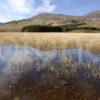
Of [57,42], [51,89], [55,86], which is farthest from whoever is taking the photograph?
[57,42]

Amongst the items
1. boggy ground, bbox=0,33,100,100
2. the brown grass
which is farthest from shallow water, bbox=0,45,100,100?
the brown grass

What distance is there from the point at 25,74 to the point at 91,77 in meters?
4.28

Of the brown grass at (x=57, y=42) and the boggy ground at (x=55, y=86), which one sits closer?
the boggy ground at (x=55, y=86)

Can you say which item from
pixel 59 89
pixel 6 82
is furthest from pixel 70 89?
pixel 6 82

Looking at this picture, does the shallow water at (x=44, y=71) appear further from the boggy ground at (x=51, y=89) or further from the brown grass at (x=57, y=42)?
the brown grass at (x=57, y=42)

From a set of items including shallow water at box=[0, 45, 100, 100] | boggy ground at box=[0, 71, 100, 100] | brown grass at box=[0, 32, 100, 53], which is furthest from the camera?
brown grass at box=[0, 32, 100, 53]

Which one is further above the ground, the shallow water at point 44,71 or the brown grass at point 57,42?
the brown grass at point 57,42

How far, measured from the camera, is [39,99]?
13383mm

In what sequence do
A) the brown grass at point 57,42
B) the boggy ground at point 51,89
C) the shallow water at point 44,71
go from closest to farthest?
the boggy ground at point 51,89 → the shallow water at point 44,71 → the brown grass at point 57,42

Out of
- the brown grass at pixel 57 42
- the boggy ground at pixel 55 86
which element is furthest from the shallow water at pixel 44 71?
the brown grass at pixel 57 42

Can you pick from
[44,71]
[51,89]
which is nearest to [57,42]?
[44,71]

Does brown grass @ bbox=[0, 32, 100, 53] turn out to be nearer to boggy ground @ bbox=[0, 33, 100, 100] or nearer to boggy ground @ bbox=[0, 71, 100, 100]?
boggy ground @ bbox=[0, 33, 100, 100]

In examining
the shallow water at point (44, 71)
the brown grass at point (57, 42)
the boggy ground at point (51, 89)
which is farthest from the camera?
the brown grass at point (57, 42)

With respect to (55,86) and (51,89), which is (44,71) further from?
(51,89)
